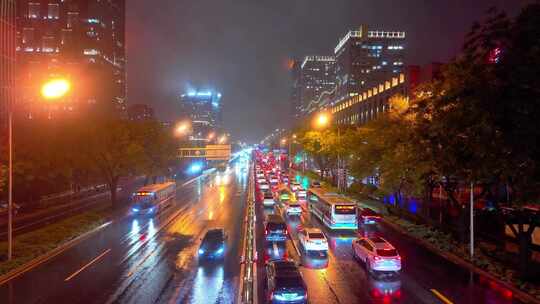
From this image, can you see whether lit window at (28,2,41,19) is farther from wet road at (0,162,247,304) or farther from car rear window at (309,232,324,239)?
car rear window at (309,232,324,239)

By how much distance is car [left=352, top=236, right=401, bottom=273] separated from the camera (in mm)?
23500

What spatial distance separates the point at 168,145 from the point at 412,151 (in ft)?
164

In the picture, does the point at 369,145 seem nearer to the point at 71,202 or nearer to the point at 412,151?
the point at 412,151

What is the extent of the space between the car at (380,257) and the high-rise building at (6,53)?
7219 cm

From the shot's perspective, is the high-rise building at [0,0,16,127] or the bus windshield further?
the high-rise building at [0,0,16,127]

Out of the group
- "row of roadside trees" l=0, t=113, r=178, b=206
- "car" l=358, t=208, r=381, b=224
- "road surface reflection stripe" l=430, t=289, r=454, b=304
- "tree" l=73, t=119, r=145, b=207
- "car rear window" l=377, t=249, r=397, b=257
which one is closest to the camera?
"road surface reflection stripe" l=430, t=289, r=454, b=304

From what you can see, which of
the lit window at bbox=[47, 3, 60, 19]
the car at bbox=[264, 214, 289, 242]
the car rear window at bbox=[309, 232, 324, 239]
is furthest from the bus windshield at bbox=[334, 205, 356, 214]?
the lit window at bbox=[47, 3, 60, 19]

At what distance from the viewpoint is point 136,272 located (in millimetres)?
25109

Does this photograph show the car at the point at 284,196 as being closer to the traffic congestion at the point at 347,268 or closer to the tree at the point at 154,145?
the tree at the point at 154,145

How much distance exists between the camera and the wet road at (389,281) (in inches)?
807

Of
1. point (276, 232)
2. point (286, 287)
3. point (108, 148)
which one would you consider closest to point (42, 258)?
point (276, 232)

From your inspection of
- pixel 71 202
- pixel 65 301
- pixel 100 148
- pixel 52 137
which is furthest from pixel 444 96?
pixel 71 202

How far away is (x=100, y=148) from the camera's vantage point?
48688 millimetres

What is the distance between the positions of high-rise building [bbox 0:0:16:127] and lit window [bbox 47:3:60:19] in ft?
307
